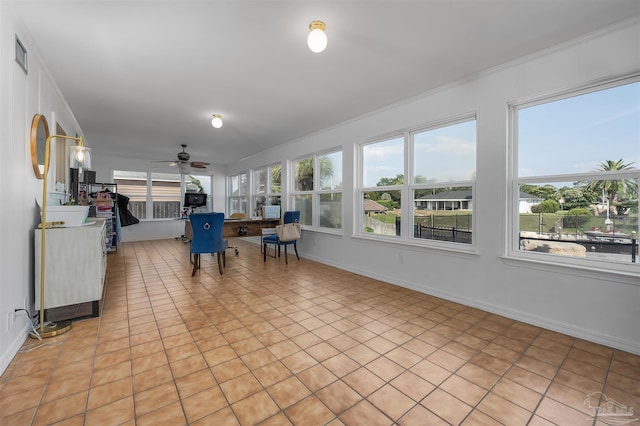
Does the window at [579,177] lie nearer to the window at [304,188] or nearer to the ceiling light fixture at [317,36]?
the ceiling light fixture at [317,36]

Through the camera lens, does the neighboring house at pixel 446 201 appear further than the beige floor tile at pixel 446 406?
Yes

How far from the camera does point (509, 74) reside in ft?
9.07

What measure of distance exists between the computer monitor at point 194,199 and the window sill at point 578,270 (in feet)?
26.4

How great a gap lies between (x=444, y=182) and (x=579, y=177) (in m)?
1.24

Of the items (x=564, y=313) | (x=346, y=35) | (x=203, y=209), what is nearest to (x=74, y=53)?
Result: (x=346, y=35)

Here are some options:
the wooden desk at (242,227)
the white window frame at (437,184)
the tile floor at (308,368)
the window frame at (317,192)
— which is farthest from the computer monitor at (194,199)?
the white window frame at (437,184)

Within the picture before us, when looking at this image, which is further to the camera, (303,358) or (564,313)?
(564,313)

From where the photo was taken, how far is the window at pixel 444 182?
3.23m

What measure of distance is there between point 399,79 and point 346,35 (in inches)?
42.1

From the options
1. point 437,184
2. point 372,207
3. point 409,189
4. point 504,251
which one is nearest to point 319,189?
point 372,207

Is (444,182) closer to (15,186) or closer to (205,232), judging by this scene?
(205,232)

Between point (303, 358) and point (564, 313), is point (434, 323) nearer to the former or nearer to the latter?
point (564, 313)

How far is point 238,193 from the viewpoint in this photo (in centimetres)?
915

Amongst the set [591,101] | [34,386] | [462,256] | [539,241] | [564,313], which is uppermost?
[591,101]
